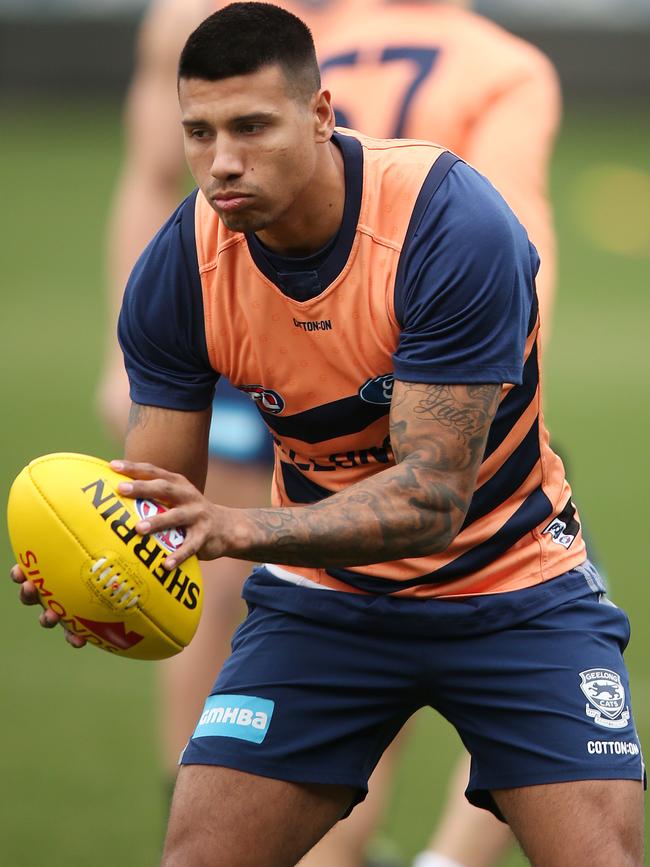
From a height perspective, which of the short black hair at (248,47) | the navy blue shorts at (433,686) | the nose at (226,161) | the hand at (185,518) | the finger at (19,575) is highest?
the short black hair at (248,47)

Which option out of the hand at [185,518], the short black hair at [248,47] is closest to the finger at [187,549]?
the hand at [185,518]

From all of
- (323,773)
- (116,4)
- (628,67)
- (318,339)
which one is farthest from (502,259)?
(116,4)

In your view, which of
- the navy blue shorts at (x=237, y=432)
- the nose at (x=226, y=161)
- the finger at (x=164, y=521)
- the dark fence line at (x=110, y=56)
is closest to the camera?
the finger at (x=164, y=521)

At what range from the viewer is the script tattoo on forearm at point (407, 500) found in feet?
11.5

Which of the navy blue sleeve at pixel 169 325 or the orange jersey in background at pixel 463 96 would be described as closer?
the navy blue sleeve at pixel 169 325

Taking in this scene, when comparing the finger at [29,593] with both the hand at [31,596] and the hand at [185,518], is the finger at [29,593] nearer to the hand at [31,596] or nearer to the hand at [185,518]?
the hand at [31,596]

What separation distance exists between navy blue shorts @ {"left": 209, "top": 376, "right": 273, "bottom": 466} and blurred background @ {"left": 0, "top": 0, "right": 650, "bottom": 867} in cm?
131

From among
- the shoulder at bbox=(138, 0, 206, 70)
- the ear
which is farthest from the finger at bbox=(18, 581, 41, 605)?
the shoulder at bbox=(138, 0, 206, 70)

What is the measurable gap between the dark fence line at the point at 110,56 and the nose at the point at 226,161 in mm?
21265

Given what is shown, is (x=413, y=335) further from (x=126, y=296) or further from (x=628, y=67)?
(x=628, y=67)

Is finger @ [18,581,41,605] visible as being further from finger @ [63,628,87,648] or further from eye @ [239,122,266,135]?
eye @ [239,122,266,135]

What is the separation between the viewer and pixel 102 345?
45.6 feet

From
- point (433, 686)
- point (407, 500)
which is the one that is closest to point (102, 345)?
point (433, 686)

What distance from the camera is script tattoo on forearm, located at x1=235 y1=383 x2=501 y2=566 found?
3506 mm
